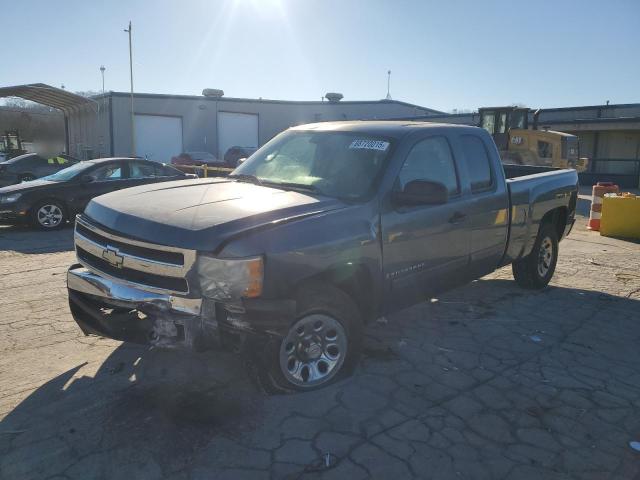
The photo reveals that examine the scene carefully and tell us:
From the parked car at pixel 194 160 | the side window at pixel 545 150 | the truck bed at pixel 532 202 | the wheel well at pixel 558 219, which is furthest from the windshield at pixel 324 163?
the parked car at pixel 194 160

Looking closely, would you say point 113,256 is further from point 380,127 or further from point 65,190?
point 65,190

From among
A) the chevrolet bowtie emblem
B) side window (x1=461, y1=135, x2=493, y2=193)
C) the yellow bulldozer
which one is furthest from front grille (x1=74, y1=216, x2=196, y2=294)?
the yellow bulldozer

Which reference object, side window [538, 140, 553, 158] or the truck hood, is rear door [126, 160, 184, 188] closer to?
the truck hood

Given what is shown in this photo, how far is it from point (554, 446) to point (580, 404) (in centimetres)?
67

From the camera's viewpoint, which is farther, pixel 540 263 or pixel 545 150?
pixel 545 150

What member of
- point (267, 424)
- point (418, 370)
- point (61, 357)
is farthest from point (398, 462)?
point (61, 357)

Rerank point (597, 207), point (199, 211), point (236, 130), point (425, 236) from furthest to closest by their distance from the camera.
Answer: point (236, 130)
point (597, 207)
point (425, 236)
point (199, 211)

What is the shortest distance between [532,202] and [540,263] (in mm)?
1003

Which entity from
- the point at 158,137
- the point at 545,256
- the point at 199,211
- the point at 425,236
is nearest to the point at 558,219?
the point at 545,256

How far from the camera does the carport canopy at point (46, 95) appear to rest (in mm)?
22500

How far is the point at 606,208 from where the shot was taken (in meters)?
10.8

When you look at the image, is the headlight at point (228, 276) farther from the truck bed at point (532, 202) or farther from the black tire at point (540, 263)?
the black tire at point (540, 263)

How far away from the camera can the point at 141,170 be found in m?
10.9

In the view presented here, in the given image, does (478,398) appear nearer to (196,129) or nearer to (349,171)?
(349,171)
